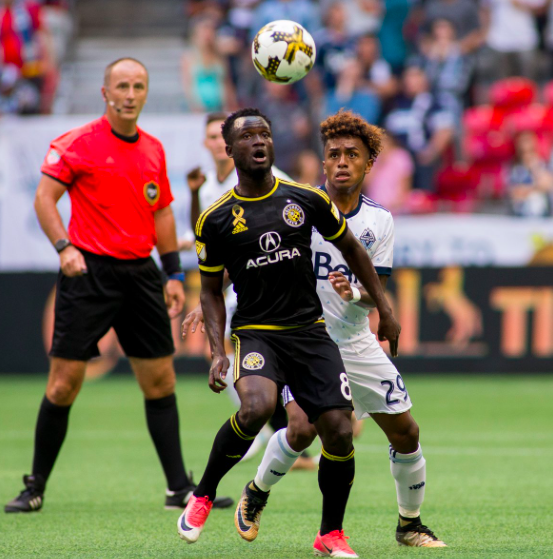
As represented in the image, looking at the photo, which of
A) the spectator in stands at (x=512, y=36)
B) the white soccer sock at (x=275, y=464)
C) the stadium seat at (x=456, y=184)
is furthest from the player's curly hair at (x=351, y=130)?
the spectator in stands at (x=512, y=36)

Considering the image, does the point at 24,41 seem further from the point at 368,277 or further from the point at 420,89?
the point at 368,277

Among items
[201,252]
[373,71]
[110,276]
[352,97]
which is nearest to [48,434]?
[110,276]

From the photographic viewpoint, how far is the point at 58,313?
6.37 metres

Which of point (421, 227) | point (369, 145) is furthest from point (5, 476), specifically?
point (421, 227)

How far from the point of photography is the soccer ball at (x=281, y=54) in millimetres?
5980

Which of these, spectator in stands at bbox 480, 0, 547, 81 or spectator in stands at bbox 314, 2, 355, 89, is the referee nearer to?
spectator in stands at bbox 314, 2, 355, 89

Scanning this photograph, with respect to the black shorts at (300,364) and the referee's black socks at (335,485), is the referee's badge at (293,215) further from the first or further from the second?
the referee's black socks at (335,485)

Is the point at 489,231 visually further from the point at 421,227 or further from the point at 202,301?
the point at 202,301

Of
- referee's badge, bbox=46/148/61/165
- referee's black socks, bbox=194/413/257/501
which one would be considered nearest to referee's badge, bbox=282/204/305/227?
referee's black socks, bbox=194/413/257/501

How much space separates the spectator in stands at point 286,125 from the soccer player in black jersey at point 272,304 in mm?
10098

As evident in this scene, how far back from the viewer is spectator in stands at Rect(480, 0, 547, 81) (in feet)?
57.1

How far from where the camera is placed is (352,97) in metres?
15.8

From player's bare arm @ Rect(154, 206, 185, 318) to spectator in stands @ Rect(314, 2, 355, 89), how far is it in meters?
9.85

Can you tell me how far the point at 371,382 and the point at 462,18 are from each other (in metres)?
12.9
